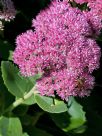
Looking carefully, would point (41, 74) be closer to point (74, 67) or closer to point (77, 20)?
point (74, 67)

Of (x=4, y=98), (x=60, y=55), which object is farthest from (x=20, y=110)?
(x=60, y=55)

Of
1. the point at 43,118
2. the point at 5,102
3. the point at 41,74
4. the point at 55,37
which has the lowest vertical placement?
the point at 43,118

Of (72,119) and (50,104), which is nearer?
(50,104)

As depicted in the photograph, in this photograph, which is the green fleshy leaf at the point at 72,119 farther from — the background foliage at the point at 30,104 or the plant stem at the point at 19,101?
the plant stem at the point at 19,101

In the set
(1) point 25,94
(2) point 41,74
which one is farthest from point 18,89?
(2) point 41,74

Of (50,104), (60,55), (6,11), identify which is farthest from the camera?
(6,11)

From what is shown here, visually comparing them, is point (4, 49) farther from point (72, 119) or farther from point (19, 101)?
point (72, 119)
